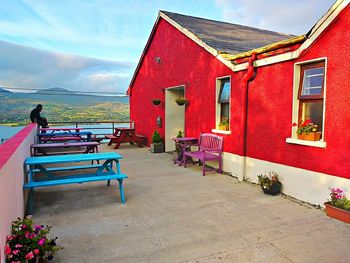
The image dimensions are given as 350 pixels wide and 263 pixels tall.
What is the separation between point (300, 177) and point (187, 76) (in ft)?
17.0

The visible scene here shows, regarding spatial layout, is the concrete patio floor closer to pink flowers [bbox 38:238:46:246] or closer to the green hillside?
pink flowers [bbox 38:238:46:246]

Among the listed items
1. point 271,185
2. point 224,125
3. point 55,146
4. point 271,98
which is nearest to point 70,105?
point 55,146

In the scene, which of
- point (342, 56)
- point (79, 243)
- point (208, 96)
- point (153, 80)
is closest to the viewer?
point (79, 243)

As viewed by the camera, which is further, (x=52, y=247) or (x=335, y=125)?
(x=335, y=125)

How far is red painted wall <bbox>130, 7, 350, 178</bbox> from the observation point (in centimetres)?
401

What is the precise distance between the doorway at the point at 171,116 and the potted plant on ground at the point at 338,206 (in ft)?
23.1

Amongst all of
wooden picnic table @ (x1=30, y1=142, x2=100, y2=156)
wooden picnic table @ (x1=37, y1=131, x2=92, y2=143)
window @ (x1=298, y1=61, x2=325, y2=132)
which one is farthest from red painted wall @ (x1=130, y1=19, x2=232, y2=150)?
wooden picnic table @ (x1=30, y1=142, x2=100, y2=156)

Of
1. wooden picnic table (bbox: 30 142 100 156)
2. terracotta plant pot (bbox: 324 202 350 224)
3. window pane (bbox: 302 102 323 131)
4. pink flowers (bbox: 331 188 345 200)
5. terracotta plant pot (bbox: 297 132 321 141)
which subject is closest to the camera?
terracotta plant pot (bbox: 324 202 350 224)

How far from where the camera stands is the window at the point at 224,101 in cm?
692

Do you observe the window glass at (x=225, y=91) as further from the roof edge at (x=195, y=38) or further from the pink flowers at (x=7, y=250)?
the pink flowers at (x=7, y=250)

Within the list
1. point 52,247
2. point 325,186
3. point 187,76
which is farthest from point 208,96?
point 52,247

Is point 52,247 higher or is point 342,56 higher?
point 342,56

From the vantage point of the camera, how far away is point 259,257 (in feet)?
9.20

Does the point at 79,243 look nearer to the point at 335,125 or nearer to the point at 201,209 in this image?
the point at 201,209
